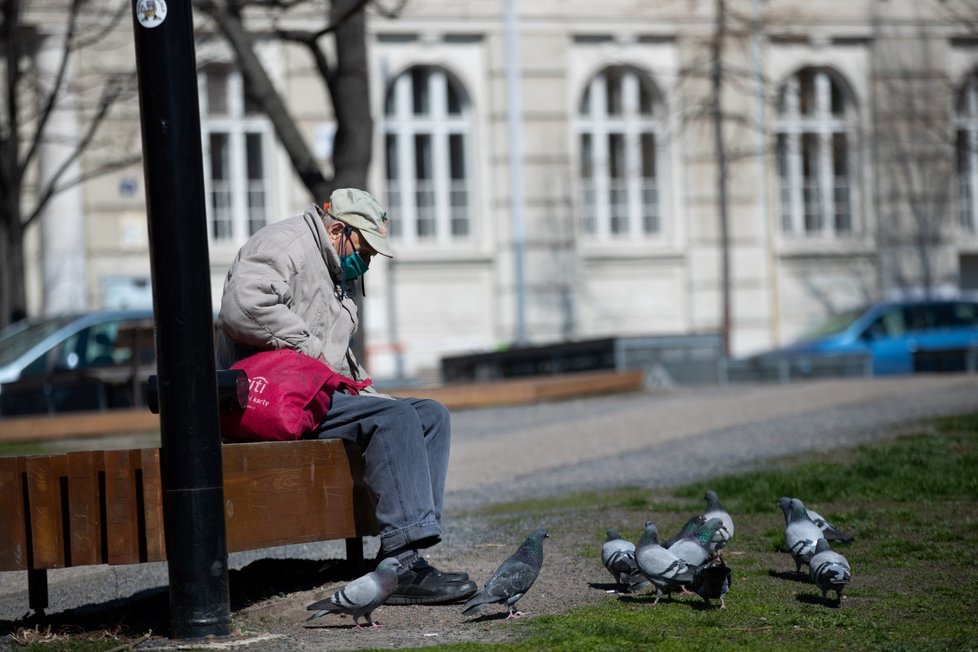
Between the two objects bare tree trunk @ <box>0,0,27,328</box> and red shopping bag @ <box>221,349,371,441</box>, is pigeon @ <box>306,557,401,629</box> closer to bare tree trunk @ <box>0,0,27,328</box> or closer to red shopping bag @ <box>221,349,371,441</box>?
red shopping bag @ <box>221,349,371,441</box>

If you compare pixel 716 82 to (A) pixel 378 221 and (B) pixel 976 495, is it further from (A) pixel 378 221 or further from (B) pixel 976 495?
(A) pixel 378 221

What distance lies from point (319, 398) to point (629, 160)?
77.7 ft

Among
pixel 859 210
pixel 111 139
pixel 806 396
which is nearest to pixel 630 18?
pixel 859 210

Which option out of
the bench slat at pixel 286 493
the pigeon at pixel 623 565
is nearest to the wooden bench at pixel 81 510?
the bench slat at pixel 286 493

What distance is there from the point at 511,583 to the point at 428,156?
75.6 feet

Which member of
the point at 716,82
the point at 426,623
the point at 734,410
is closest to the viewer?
the point at 426,623

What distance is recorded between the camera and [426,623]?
5637mm

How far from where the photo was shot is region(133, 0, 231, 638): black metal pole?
17.0ft

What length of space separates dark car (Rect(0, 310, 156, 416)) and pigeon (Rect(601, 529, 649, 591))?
35.6 feet

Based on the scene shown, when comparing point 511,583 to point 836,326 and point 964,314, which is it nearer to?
point 836,326

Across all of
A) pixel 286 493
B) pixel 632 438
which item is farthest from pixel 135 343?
pixel 286 493

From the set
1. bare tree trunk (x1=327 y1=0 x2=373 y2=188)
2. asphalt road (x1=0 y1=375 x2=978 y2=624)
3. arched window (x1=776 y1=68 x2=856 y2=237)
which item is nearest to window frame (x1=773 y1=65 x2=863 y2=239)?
arched window (x1=776 y1=68 x2=856 y2=237)

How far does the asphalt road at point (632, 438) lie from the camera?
7.78 meters

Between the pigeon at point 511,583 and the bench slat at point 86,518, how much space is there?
1.38 metres
